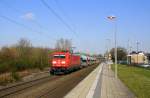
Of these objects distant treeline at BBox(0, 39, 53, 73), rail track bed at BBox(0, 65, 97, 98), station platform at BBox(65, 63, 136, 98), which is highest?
distant treeline at BBox(0, 39, 53, 73)

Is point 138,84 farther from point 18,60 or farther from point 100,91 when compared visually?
point 18,60

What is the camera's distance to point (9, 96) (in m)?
17.0

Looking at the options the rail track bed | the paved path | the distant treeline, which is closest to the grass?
the paved path

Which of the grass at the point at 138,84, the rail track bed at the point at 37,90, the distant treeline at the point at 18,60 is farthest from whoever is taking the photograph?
the distant treeline at the point at 18,60

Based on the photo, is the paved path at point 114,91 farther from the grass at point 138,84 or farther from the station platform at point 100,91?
the grass at point 138,84

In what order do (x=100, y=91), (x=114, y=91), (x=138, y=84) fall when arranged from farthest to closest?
(x=138, y=84) → (x=114, y=91) → (x=100, y=91)

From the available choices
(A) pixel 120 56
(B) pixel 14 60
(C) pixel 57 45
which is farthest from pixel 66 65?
(A) pixel 120 56

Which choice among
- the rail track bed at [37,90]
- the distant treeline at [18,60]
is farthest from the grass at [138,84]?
the distant treeline at [18,60]

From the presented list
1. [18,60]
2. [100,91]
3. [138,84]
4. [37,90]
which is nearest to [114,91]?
[100,91]

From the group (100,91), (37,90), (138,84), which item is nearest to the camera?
(100,91)

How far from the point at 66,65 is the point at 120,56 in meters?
112

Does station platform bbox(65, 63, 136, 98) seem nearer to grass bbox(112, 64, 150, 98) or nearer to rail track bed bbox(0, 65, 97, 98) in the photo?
grass bbox(112, 64, 150, 98)

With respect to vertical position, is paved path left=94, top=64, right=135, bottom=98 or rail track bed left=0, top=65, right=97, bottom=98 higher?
paved path left=94, top=64, right=135, bottom=98

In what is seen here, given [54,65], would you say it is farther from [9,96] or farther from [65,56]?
[9,96]
